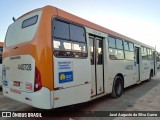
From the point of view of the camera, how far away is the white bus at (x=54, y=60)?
4039mm

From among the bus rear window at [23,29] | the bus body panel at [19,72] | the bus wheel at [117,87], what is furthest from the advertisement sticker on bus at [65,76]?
the bus wheel at [117,87]

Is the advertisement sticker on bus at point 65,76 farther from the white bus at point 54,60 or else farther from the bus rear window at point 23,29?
the bus rear window at point 23,29

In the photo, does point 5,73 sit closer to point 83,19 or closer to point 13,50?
point 13,50

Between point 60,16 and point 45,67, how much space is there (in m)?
1.47

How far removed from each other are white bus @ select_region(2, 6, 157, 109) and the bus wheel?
0.87m

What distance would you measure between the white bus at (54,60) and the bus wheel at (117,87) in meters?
0.87

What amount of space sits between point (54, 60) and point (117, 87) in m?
4.34

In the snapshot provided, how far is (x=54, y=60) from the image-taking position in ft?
13.6

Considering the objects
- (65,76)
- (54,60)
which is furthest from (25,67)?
(65,76)

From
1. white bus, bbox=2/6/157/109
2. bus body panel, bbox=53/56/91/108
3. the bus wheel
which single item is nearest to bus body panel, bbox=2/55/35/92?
white bus, bbox=2/6/157/109

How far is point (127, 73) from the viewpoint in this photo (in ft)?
28.1

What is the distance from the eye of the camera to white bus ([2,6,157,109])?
4.04 metres

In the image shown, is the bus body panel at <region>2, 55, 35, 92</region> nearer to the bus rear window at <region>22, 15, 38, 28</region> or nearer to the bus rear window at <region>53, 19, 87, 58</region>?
the bus rear window at <region>53, 19, 87, 58</region>

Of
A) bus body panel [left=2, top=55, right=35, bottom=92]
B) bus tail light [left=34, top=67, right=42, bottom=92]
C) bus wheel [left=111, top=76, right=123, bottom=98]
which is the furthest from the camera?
bus wheel [left=111, top=76, right=123, bottom=98]
